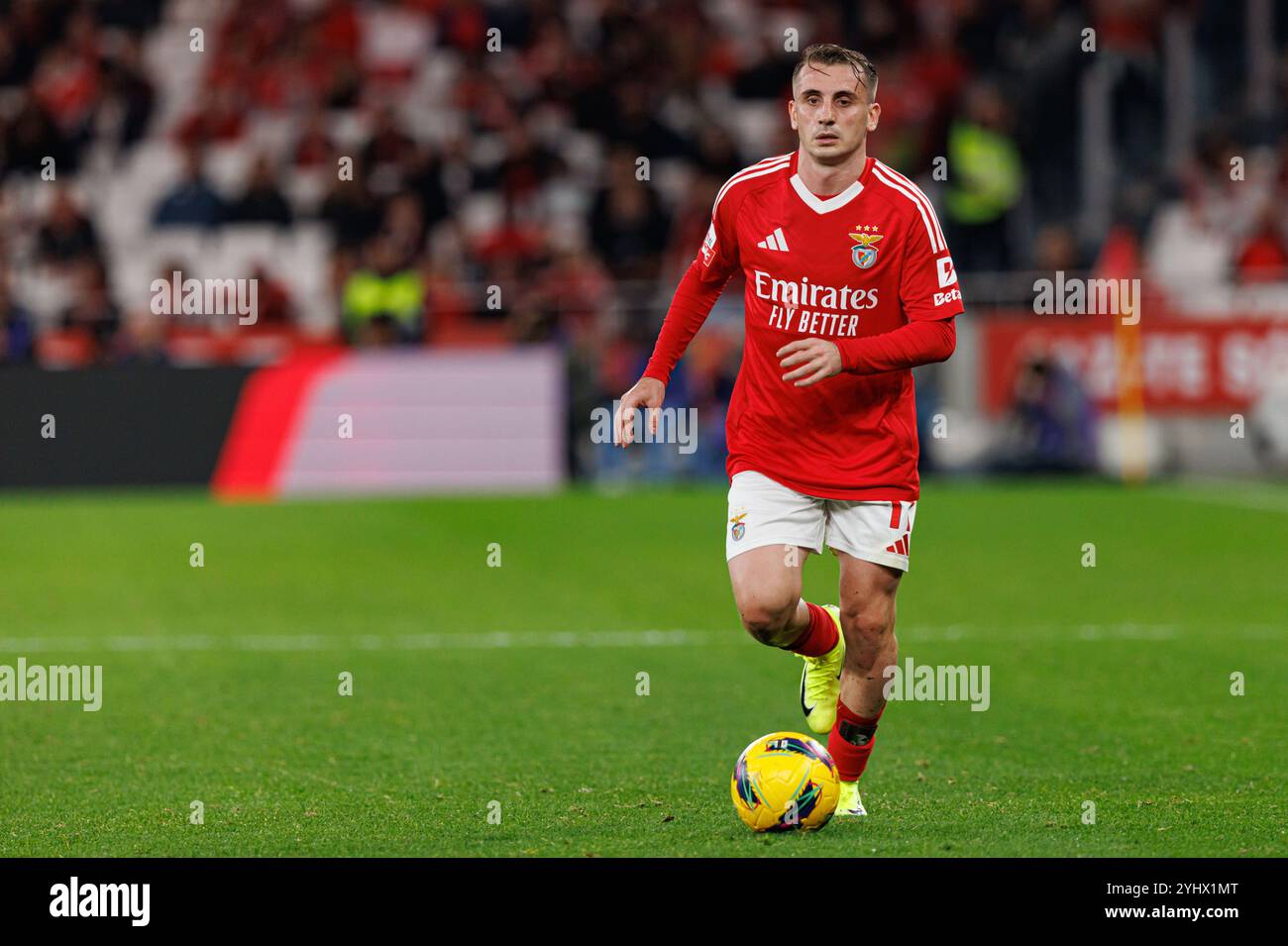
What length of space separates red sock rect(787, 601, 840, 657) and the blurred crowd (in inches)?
550

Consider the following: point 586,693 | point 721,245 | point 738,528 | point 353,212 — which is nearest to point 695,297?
point 721,245

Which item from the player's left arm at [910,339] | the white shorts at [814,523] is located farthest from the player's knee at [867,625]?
the player's left arm at [910,339]

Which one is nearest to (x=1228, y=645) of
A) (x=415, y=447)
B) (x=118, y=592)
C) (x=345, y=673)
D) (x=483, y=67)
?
(x=345, y=673)

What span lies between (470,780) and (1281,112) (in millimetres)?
19224

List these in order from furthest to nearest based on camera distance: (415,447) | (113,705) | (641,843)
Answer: (415,447)
(113,705)
(641,843)

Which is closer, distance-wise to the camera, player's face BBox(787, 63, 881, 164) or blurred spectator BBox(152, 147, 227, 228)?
player's face BBox(787, 63, 881, 164)

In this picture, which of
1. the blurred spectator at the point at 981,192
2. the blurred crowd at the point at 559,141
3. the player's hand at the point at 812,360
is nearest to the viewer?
the player's hand at the point at 812,360

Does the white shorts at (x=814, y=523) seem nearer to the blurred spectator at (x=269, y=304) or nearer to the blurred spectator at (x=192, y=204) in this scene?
the blurred spectator at (x=269, y=304)

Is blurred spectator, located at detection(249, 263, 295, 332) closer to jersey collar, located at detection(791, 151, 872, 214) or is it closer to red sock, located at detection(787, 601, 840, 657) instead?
red sock, located at detection(787, 601, 840, 657)

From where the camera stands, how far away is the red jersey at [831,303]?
22.2ft

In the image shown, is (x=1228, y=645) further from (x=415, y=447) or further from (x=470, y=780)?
(x=415, y=447)

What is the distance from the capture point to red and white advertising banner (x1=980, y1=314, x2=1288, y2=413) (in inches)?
834

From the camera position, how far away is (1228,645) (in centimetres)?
1073

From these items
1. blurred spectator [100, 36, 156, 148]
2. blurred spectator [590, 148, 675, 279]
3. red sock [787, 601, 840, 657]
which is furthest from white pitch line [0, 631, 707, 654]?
blurred spectator [100, 36, 156, 148]
